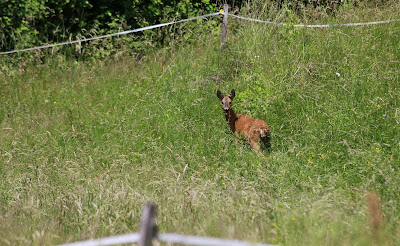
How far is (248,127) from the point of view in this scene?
22.7ft

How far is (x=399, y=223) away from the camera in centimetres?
431

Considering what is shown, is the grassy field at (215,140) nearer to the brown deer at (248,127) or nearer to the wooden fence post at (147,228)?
the brown deer at (248,127)

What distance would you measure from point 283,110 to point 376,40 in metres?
2.32

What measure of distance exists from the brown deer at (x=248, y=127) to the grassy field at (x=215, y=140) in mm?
162

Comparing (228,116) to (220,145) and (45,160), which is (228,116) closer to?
(220,145)

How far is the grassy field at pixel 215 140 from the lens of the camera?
15.0 feet

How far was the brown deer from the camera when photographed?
6750mm

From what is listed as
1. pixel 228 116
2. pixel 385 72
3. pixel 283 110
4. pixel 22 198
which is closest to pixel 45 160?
pixel 22 198

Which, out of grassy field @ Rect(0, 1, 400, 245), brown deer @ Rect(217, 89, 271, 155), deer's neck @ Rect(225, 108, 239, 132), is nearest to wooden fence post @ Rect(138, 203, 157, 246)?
grassy field @ Rect(0, 1, 400, 245)

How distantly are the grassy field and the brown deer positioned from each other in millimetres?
162

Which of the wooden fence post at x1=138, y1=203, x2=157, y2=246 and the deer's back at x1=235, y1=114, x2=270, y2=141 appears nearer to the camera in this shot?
the wooden fence post at x1=138, y1=203, x2=157, y2=246

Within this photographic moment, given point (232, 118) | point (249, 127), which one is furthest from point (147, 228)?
point (232, 118)

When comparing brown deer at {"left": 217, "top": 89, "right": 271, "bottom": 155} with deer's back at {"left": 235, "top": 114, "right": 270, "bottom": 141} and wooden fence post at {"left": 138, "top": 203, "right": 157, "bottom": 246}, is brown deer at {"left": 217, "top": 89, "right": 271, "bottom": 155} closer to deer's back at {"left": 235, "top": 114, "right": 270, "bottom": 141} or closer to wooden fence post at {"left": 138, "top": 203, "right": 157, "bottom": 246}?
deer's back at {"left": 235, "top": 114, "right": 270, "bottom": 141}

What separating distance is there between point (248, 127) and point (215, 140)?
0.48 metres
